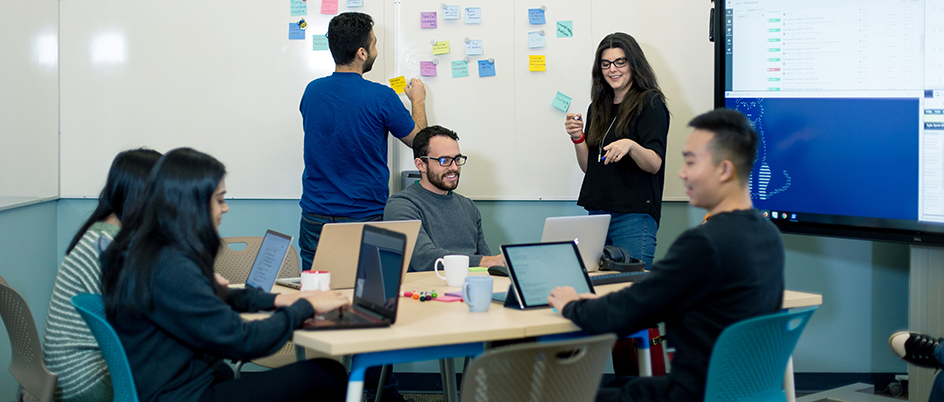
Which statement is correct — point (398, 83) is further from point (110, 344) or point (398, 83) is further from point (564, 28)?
point (110, 344)

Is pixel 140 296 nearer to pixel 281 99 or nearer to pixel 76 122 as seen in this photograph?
pixel 281 99

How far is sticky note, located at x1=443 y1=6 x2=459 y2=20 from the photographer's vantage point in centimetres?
348

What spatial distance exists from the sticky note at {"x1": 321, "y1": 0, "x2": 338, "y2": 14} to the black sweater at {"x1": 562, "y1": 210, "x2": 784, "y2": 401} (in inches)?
92.5

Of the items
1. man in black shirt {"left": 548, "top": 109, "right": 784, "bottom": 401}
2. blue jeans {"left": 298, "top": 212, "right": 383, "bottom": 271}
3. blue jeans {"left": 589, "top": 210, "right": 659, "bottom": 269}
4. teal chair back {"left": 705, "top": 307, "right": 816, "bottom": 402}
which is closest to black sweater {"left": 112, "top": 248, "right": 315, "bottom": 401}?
man in black shirt {"left": 548, "top": 109, "right": 784, "bottom": 401}

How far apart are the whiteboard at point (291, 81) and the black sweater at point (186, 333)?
192 centimetres

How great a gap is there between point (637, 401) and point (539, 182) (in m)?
2.00

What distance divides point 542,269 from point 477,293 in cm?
21

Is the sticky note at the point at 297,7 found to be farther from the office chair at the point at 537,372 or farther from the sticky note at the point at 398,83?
the office chair at the point at 537,372

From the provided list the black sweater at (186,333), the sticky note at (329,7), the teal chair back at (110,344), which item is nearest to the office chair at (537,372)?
the black sweater at (186,333)

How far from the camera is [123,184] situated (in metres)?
1.90

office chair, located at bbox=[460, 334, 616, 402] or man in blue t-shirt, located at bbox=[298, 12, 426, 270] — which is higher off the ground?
man in blue t-shirt, located at bbox=[298, 12, 426, 270]

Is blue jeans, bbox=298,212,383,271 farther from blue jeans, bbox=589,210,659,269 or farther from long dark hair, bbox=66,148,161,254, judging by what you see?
long dark hair, bbox=66,148,161,254

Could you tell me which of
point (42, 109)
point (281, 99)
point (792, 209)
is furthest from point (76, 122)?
point (792, 209)

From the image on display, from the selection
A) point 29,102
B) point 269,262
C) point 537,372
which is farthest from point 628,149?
point 29,102
